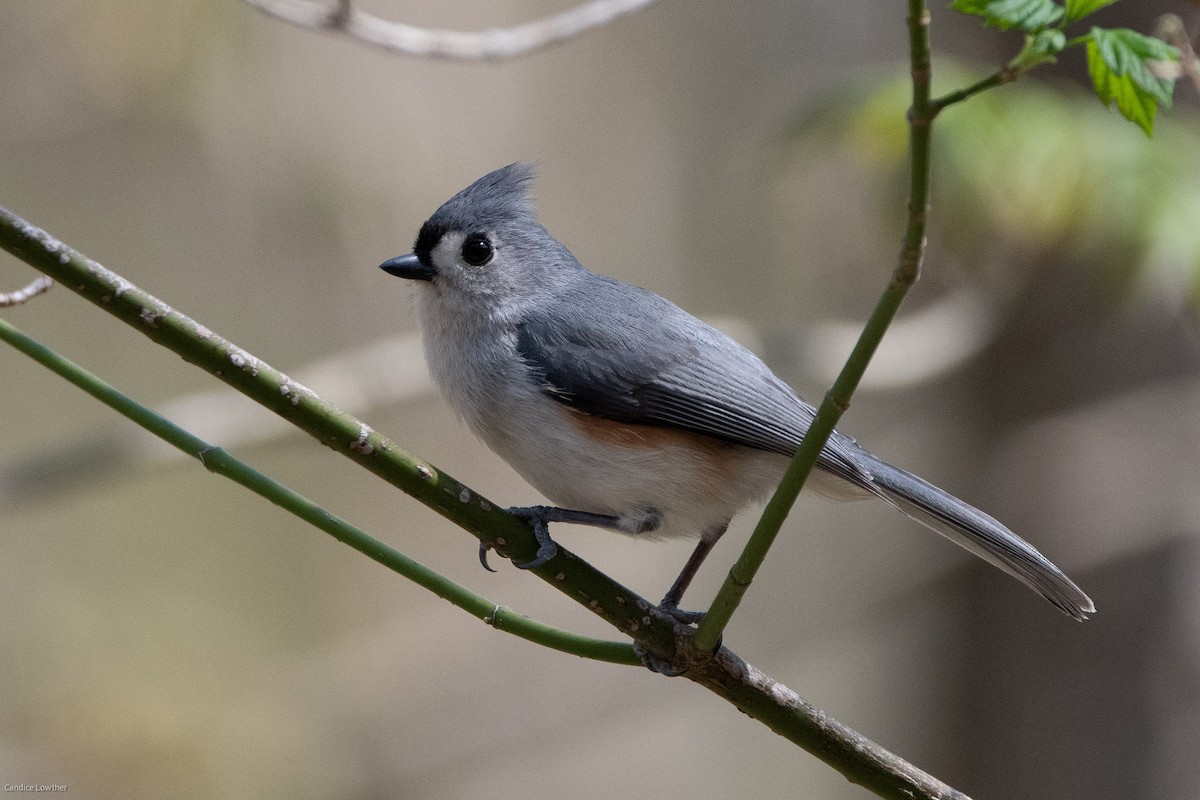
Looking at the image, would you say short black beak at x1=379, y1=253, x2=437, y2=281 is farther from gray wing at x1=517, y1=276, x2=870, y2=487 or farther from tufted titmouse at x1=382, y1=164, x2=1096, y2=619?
gray wing at x1=517, y1=276, x2=870, y2=487

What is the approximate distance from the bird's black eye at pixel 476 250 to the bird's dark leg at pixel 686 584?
634mm

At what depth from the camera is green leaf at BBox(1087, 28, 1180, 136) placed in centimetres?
97

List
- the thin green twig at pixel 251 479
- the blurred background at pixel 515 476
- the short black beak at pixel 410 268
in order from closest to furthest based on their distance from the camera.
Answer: the thin green twig at pixel 251 479, the short black beak at pixel 410 268, the blurred background at pixel 515 476

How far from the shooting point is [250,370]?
1.15m

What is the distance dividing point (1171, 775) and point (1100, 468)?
862 mm

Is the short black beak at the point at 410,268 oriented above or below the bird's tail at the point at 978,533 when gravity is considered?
below

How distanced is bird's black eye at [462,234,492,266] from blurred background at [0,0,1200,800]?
83 centimetres

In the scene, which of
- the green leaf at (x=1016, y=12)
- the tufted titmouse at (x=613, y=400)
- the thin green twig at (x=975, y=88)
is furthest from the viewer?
the tufted titmouse at (x=613, y=400)

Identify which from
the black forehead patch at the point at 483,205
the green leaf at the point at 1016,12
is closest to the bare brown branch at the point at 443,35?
the black forehead patch at the point at 483,205

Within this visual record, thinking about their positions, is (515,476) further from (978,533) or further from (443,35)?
(978,533)

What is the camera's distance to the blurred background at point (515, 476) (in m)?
2.67

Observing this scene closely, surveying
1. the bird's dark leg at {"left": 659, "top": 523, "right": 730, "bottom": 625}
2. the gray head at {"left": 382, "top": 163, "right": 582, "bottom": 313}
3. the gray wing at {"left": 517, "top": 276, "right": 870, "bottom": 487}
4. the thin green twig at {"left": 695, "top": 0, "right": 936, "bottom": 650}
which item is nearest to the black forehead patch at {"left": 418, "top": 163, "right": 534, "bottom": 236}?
the gray head at {"left": 382, "top": 163, "right": 582, "bottom": 313}

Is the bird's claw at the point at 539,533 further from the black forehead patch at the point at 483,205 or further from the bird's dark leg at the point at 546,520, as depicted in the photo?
the black forehead patch at the point at 483,205

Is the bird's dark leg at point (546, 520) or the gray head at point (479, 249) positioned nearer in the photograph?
the bird's dark leg at point (546, 520)
